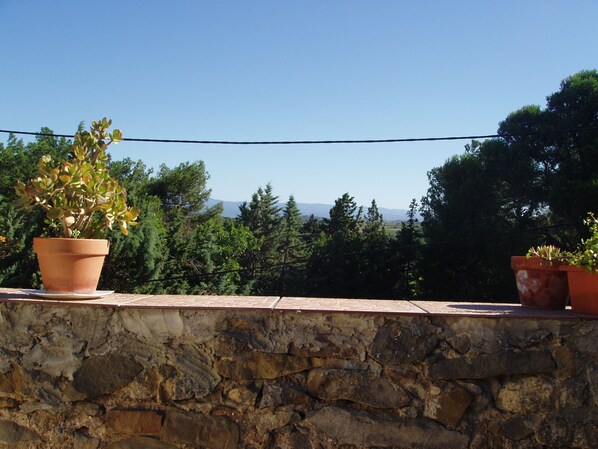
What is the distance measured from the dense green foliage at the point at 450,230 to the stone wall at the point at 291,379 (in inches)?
322

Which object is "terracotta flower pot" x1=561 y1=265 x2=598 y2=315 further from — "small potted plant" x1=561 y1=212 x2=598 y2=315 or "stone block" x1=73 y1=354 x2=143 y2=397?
"stone block" x1=73 y1=354 x2=143 y2=397

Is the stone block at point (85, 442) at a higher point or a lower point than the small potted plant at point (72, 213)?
lower

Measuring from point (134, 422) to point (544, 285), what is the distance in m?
1.57

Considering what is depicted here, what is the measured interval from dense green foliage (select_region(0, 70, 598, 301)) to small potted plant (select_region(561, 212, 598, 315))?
8.74 m

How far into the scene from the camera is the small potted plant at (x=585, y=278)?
1.93m

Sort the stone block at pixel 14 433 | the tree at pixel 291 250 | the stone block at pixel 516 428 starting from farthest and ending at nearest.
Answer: the tree at pixel 291 250 < the stone block at pixel 14 433 < the stone block at pixel 516 428

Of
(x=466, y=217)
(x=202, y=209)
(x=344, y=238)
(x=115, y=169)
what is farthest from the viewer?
(x=202, y=209)

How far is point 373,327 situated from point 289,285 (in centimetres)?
1222

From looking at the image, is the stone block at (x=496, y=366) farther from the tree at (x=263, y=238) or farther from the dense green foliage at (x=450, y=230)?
the tree at (x=263, y=238)

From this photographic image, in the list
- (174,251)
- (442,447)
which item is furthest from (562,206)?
(442,447)

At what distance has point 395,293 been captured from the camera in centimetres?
1412

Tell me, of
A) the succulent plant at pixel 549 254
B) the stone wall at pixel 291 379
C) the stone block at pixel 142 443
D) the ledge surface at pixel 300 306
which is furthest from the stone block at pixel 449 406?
the stone block at pixel 142 443

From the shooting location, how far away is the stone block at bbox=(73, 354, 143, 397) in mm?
1966

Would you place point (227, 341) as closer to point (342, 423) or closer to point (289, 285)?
point (342, 423)
